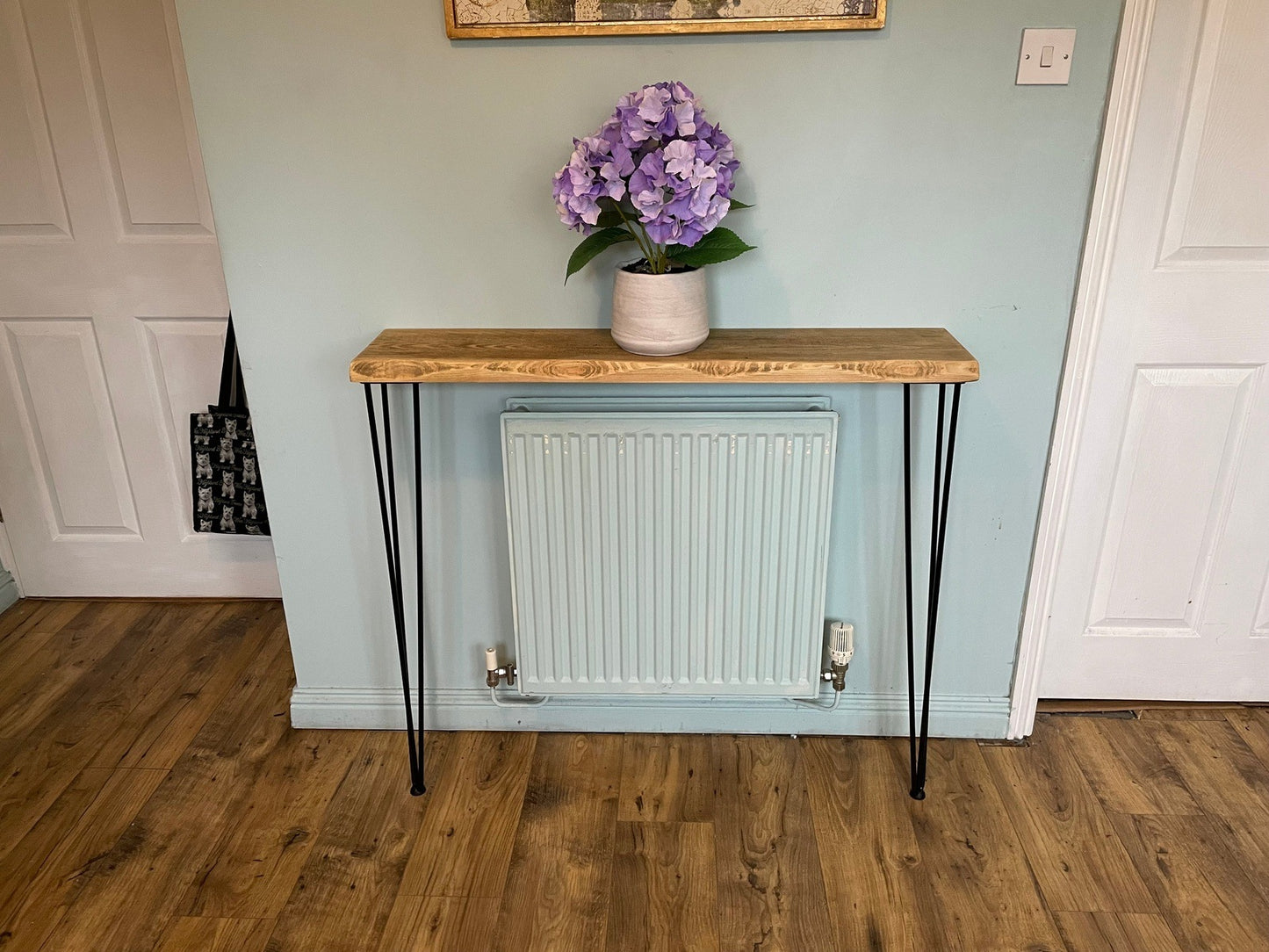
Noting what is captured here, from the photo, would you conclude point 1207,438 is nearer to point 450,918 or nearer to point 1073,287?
point 1073,287

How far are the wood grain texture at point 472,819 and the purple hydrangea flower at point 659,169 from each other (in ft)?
3.82

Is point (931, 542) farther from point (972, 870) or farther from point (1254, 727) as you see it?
point (1254, 727)

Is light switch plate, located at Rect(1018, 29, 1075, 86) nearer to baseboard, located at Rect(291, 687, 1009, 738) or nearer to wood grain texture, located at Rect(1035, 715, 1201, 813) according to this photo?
baseboard, located at Rect(291, 687, 1009, 738)

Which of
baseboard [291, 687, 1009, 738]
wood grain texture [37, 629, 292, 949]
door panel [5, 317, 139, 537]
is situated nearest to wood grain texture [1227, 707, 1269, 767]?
baseboard [291, 687, 1009, 738]

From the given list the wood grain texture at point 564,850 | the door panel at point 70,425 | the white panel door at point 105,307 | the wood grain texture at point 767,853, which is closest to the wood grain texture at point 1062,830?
the wood grain texture at point 767,853

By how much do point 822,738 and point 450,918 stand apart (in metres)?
0.89

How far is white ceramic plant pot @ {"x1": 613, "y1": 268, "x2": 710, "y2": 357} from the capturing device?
5.14 feet

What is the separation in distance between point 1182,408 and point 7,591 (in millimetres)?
3017

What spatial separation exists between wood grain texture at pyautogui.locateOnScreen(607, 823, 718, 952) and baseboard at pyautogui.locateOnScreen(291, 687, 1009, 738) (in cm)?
29

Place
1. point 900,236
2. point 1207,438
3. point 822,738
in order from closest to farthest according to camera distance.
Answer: point 900,236 → point 1207,438 → point 822,738

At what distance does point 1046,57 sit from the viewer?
1558mm

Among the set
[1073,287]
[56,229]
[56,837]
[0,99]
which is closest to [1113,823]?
[1073,287]

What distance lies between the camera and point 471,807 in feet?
6.22

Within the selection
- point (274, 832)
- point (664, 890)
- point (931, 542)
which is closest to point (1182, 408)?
point (931, 542)
